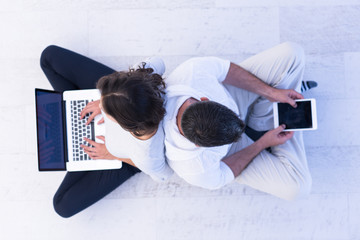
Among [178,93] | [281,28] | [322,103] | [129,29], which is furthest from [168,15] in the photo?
[322,103]

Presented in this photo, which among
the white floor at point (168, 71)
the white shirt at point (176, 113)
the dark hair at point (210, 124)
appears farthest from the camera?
the white floor at point (168, 71)

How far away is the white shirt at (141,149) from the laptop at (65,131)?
0.22 m

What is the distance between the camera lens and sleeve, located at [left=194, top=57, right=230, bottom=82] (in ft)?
2.93

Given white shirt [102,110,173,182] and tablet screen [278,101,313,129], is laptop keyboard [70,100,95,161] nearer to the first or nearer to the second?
white shirt [102,110,173,182]

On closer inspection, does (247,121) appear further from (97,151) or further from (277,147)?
(97,151)

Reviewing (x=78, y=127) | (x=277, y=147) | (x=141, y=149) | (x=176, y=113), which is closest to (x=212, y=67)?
(x=176, y=113)

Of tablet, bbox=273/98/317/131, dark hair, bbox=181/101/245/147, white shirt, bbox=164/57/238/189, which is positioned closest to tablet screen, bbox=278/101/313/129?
tablet, bbox=273/98/317/131

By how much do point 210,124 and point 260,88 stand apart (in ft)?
1.61

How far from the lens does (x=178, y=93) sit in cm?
81

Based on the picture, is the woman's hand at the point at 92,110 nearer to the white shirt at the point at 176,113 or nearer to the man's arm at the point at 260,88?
the white shirt at the point at 176,113

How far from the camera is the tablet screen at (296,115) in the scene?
43.3 inches

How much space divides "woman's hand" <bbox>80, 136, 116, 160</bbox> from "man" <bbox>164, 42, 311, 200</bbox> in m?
0.33

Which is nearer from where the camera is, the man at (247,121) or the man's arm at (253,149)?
the man at (247,121)

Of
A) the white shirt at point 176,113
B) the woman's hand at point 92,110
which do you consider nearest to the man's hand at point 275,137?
the white shirt at point 176,113
